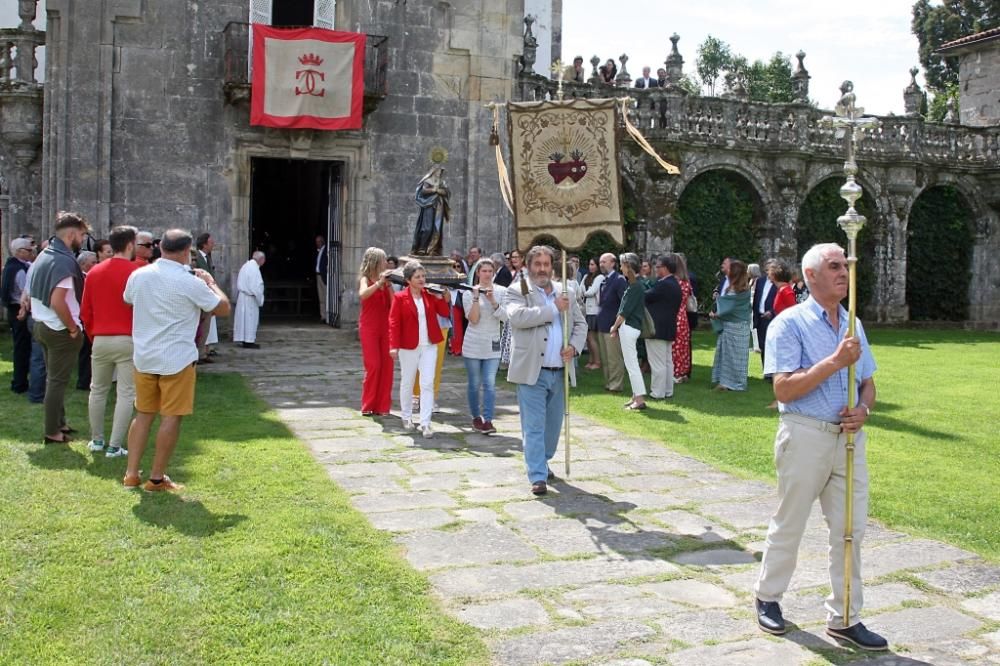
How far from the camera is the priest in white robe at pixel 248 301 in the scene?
53.1ft

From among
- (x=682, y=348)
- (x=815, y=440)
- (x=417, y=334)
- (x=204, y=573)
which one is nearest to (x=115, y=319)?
(x=417, y=334)

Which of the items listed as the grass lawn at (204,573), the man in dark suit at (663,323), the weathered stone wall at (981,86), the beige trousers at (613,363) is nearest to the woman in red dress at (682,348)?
the beige trousers at (613,363)

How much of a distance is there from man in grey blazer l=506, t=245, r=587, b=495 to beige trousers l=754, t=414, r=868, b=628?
8.63 ft

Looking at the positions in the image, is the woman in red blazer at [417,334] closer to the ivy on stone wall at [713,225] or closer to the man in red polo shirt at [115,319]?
the man in red polo shirt at [115,319]

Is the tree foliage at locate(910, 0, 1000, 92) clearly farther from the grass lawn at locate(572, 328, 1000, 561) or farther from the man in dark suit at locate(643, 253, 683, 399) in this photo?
the man in dark suit at locate(643, 253, 683, 399)

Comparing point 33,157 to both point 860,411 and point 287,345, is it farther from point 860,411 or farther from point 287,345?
point 860,411

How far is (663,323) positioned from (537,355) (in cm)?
500

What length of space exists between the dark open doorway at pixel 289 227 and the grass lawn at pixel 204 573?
13263mm

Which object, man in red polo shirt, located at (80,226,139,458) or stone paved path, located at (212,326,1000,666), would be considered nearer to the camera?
stone paved path, located at (212,326,1000,666)

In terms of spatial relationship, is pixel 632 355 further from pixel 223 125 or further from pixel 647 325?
pixel 223 125

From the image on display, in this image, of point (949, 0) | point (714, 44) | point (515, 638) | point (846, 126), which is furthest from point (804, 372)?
point (714, 44)

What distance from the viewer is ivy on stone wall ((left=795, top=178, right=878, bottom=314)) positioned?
24484 mm

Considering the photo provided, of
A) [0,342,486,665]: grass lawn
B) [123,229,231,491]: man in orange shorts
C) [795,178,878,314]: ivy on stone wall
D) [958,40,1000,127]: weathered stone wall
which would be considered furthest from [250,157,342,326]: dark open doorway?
[958,40,1000,127]: weathered stone wall

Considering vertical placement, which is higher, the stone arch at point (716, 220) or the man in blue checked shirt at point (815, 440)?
the stone arch at point (716, 220)
